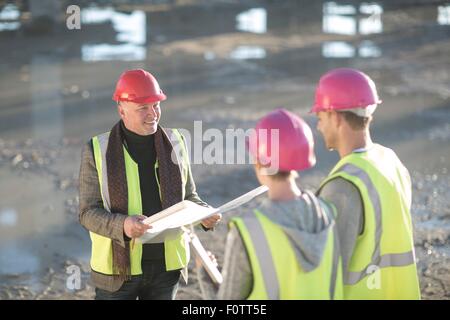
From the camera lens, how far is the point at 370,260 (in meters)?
3.81

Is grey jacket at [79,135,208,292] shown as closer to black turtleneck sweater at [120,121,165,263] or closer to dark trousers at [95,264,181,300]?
dark trousers at [95,264,181,300]

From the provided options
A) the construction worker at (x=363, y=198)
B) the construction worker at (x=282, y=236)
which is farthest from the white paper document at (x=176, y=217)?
the construction worker at (x=282, y=236)

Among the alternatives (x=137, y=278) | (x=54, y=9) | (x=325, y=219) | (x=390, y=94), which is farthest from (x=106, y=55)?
(x=325, y=219)

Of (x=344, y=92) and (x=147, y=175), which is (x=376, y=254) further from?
(x=147, y=175)

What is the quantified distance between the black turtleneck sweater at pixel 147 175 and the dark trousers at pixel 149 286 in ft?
0.23

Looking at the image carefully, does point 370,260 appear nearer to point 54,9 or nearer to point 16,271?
point 16,271

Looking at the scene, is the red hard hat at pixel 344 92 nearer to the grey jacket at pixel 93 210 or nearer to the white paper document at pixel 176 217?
the white paper document at pixel 176 217

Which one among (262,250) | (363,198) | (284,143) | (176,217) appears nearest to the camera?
(262,250)

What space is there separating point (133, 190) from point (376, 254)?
145 centimetres

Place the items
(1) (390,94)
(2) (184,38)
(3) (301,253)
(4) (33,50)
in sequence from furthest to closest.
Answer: (2) (184,38) < (4) (33,50) < (1) (390,94) < (3) (301,253)

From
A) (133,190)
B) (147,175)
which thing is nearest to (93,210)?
(133,190)

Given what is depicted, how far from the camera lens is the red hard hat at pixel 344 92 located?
391 centimetres

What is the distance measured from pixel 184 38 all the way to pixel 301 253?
16.3 meters

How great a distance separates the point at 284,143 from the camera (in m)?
3.46
